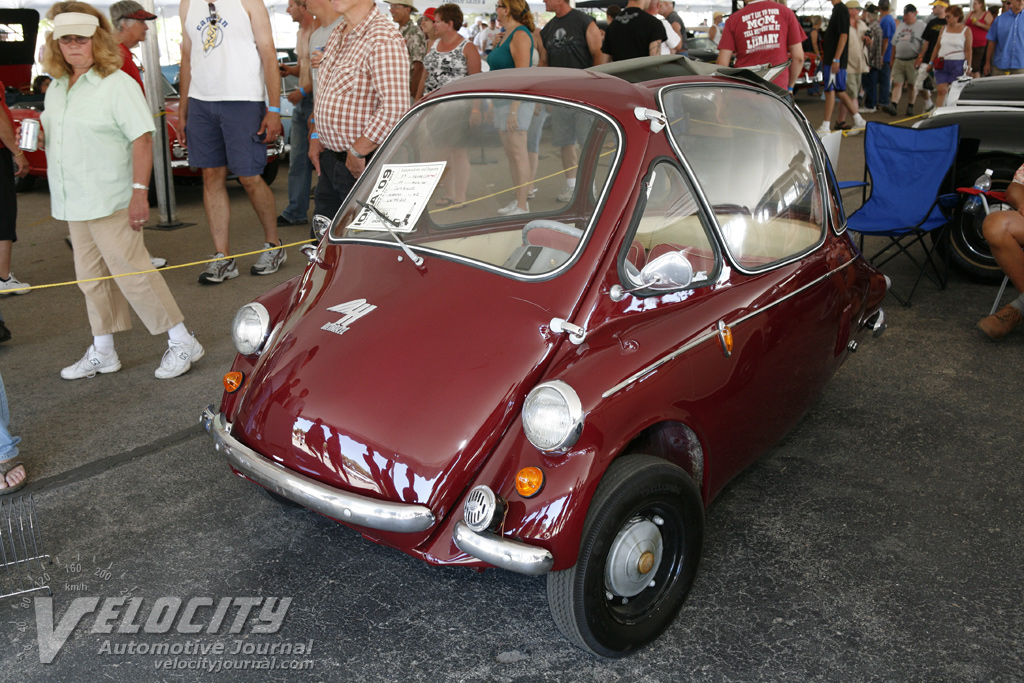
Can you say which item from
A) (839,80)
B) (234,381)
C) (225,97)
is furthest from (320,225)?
(839,80)

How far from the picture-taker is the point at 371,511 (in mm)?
2406

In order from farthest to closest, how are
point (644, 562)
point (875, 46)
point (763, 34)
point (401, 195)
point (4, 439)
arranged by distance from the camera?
point (875, 46)
point (763, 34)
point (4, 439)
point (401, 195)
point (644, 562)

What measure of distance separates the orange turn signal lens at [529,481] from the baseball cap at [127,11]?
5.71 meters

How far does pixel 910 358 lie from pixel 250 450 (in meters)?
3.78

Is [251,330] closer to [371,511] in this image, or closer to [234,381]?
[234,381]

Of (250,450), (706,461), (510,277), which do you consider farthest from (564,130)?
(250,450)

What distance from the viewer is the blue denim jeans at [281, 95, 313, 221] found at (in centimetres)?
814

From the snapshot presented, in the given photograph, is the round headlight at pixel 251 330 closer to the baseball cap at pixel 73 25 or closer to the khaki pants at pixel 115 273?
the khaki pants at pixel 115 273

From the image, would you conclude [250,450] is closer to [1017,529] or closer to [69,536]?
[69,536]

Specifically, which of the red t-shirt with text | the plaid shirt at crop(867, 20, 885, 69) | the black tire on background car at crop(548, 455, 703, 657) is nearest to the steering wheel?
the black tire on background car at crop(548, 455, 703, 657)

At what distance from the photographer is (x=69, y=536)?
322 centimetres

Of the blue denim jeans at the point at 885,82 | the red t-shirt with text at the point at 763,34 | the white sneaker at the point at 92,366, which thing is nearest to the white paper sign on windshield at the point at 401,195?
the white sneaker at the point at 92,366

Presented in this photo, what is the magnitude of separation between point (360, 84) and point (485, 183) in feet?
6.93

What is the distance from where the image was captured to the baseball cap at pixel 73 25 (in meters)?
4.14
